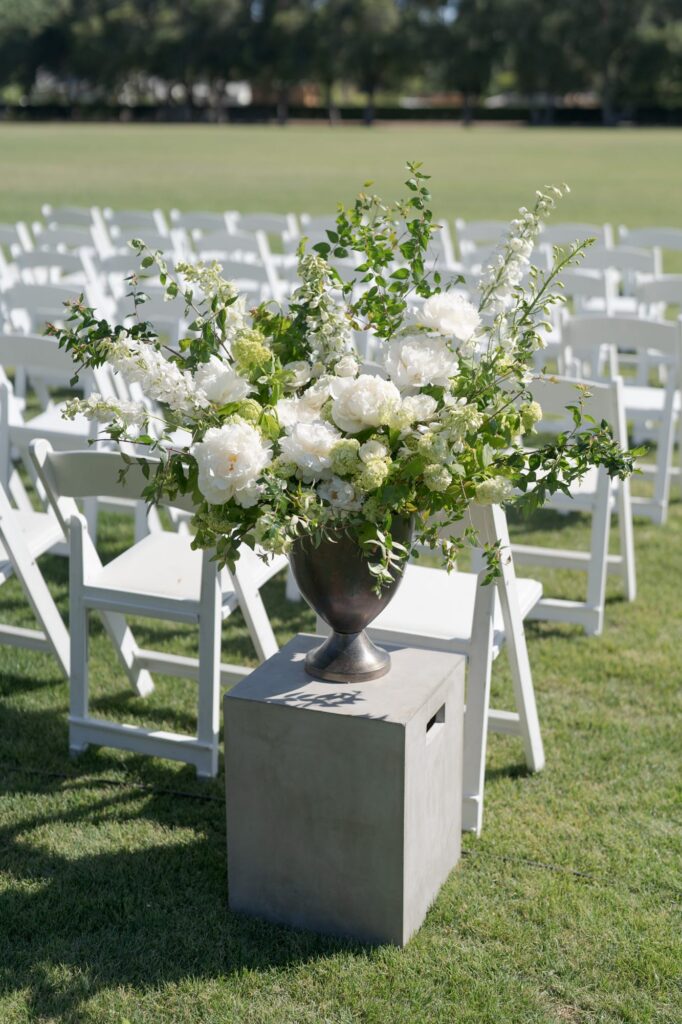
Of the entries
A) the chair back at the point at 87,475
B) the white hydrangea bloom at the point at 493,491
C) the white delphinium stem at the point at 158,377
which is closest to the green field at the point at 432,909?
the chair back at the point at 87,475

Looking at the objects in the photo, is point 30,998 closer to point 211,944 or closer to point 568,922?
point 211,944

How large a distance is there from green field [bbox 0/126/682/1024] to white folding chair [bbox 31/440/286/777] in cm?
13

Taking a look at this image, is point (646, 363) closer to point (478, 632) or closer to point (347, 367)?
point (478, 632)

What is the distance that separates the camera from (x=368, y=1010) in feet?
9.68

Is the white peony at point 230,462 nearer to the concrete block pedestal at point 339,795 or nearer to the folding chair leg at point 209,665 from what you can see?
the concrete block pedestal at point 339,795

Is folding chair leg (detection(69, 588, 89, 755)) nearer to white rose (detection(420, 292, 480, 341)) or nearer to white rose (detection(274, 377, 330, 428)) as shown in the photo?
white rose (detection(274, 377, 330, 428))

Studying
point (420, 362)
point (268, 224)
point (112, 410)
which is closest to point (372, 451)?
point (420, 362)

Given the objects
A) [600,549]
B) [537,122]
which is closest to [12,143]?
[537,122]

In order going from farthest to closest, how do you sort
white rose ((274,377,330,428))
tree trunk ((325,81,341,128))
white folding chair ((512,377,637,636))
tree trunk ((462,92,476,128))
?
tree trunk ((325,81,341,128)) < tree trunk ((462,92,476,128)) < white folding chair ((512,377,637,636)) < white rose ((274,377,330,428))

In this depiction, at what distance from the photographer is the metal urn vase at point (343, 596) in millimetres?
2947

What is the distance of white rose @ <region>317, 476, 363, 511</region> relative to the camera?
275 cm

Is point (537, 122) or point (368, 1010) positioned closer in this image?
point (368, 1010)

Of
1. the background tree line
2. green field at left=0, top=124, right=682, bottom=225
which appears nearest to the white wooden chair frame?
green field at left=0, top=124, right=682, bottom=225

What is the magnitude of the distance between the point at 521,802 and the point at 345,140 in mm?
50907
